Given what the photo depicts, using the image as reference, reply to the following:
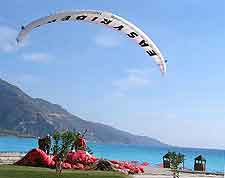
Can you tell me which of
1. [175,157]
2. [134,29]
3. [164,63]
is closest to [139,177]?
[175,157]

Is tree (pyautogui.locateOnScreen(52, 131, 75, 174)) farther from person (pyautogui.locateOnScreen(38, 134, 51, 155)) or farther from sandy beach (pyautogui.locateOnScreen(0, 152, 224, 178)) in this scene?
person (pyautogui.locateOnScreen(38, 134, 51, 155))

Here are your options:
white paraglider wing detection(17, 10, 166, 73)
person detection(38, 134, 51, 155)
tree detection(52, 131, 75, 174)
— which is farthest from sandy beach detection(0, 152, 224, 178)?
white paraglider wing detection(17, 10, 166, 73)

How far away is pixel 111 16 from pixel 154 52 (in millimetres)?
2392

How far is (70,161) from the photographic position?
2823 cm

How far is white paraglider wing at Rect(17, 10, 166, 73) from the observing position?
20.6m

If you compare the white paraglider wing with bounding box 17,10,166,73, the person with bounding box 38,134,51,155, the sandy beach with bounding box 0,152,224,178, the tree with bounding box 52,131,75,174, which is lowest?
the sandy beach with bounding box 0,152,224,178

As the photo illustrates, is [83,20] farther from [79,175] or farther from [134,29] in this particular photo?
[79,175]

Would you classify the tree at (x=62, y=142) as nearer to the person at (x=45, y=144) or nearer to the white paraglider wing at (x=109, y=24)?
the white paraglider wing at (x=109, y=24)

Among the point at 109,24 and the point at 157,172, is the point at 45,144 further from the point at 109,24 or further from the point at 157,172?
the point at 109,24

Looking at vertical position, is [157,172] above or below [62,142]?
below

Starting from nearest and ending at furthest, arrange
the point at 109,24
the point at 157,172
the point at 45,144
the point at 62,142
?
the point at 109,24 < the point at 62,142 < the point at 157,172 < the point at 45,144

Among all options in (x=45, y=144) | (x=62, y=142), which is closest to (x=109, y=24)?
(x=62, y=142)

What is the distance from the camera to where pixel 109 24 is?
70.4 feet

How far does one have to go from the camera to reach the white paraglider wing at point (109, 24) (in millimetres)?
20562
